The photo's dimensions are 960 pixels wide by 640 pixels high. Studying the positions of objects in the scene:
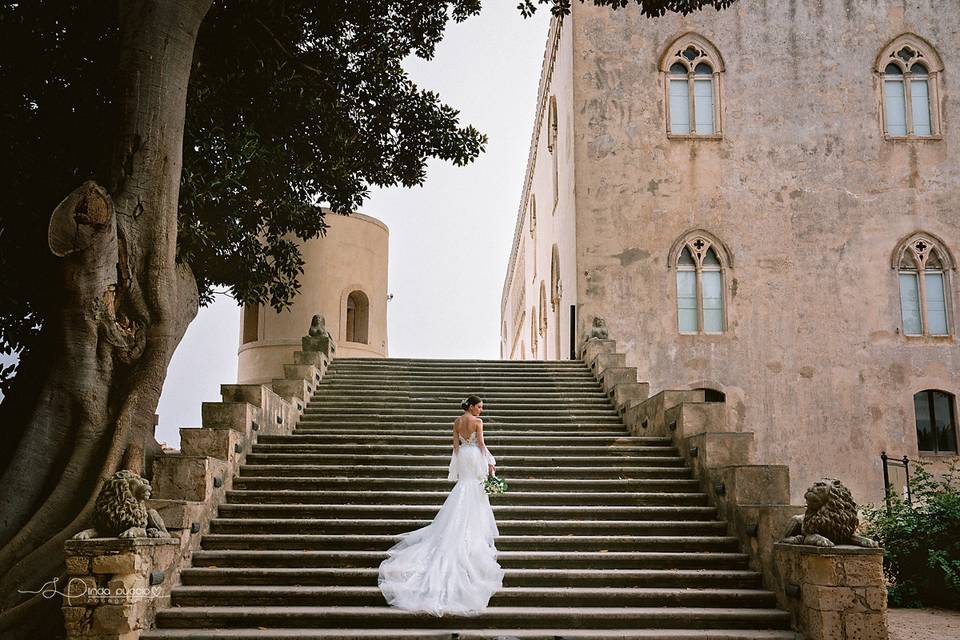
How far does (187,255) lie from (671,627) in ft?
24.9

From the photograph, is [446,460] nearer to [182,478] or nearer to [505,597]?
[505,597]

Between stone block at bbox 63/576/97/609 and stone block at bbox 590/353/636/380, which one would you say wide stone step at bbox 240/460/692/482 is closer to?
stone block at bbox 63/576/97/609

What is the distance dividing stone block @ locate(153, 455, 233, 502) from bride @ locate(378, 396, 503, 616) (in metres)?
2.26

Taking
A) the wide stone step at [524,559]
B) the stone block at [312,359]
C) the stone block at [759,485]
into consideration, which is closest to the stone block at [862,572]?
the wide stone step at [524,559]

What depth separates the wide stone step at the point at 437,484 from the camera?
11406 millimetres

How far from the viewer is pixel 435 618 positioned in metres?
8.76

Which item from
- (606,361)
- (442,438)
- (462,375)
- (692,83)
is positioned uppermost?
(692,83)

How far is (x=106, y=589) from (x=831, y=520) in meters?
6.76

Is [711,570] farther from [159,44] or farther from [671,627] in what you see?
[159,44]

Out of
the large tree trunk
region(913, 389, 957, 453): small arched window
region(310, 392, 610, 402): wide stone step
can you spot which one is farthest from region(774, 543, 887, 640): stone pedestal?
region(913, 389, 957, 453): small arched window

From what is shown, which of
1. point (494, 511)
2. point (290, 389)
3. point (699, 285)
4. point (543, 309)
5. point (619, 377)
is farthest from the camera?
point (543, 309)

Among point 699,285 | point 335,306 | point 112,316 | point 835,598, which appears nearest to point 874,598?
point 835,598

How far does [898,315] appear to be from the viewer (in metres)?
20.5

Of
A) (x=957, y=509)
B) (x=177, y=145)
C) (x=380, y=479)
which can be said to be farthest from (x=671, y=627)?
(x=177, y=145)
